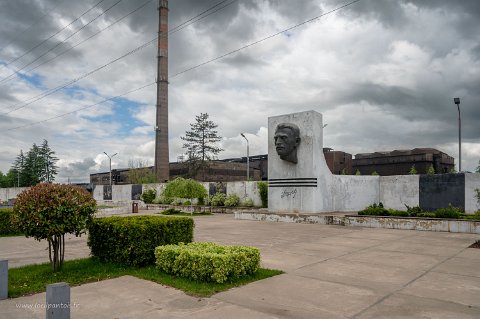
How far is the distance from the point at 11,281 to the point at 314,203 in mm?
15976

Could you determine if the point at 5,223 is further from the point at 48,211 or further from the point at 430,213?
the point at 430,213

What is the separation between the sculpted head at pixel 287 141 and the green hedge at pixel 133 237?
1258 cm

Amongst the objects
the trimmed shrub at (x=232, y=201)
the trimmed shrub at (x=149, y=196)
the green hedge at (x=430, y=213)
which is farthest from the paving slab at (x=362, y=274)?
the trimmed shrub at (x=149, y=196)

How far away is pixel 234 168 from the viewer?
78.7 meters

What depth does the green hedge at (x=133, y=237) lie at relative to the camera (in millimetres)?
8078

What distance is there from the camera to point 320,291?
6.36m

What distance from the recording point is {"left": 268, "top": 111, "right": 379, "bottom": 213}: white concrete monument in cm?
2091

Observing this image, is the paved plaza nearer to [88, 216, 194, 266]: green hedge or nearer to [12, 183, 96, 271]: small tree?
[88, 216, 194, 266]: green hedge

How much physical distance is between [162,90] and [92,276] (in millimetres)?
45787

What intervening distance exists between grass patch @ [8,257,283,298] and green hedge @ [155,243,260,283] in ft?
0.42

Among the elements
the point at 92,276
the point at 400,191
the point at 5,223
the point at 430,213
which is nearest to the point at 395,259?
the point at 92,276

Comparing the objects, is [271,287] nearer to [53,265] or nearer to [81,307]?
[81,307]

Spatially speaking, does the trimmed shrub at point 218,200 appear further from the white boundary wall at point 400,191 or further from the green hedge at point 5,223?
the green hedge at point 5,223
